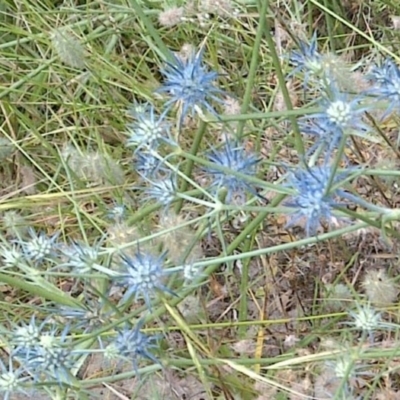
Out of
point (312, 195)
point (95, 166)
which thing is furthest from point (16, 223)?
point (312, 195)

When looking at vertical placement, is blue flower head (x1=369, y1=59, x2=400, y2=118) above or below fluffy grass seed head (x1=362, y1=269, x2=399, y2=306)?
above

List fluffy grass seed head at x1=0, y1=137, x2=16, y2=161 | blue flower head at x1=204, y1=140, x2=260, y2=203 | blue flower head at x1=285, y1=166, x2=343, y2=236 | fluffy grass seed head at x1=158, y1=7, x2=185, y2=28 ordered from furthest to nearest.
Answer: fluffy grass seed head at x1=0, y1=137, x2=16, y2=161 → fluffy grass seed head at x1=158, y1=7, x2=185, y2=28 → blue flower head at x1=204, y1=140, x2=260, y2=203 → blue flower head at x1=285, y1=166, x2=343, y2=236

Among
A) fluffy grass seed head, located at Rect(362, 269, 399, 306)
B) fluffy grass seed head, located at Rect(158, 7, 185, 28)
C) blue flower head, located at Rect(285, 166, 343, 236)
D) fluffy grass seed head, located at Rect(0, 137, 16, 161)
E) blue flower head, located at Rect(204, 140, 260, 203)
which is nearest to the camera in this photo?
blue flower head, located at Rect(285, 166, 343, 236)

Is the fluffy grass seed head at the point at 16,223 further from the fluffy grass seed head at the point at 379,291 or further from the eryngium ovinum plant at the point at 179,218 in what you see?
the fluffy grass seed head at the point at 379,291

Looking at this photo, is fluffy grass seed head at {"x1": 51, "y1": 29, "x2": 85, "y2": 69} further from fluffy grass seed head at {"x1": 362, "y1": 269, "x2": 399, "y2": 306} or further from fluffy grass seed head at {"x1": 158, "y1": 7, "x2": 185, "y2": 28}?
fluffy grass seed head at {"x1": 362, "y1": 269, "x2": 399, "y2": 306}

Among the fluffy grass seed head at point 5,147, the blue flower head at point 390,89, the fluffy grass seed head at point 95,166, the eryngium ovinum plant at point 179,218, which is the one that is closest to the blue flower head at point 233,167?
the eryngium ovinum plant at point 179,218

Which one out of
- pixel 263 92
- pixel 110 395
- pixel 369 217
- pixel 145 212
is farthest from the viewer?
pixel 263 92

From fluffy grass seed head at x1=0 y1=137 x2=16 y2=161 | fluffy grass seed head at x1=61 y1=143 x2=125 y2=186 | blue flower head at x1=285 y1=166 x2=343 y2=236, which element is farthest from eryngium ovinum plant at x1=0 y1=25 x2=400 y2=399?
fluffy grass seed head at x1=0 y1=137 x2=16 y2=161

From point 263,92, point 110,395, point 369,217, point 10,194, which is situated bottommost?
point 110,395

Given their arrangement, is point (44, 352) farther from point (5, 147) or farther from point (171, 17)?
point (5, 147)

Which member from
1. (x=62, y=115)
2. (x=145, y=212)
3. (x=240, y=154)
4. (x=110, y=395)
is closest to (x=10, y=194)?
(x=62, y=115)

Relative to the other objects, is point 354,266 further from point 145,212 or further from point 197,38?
point 197,38
